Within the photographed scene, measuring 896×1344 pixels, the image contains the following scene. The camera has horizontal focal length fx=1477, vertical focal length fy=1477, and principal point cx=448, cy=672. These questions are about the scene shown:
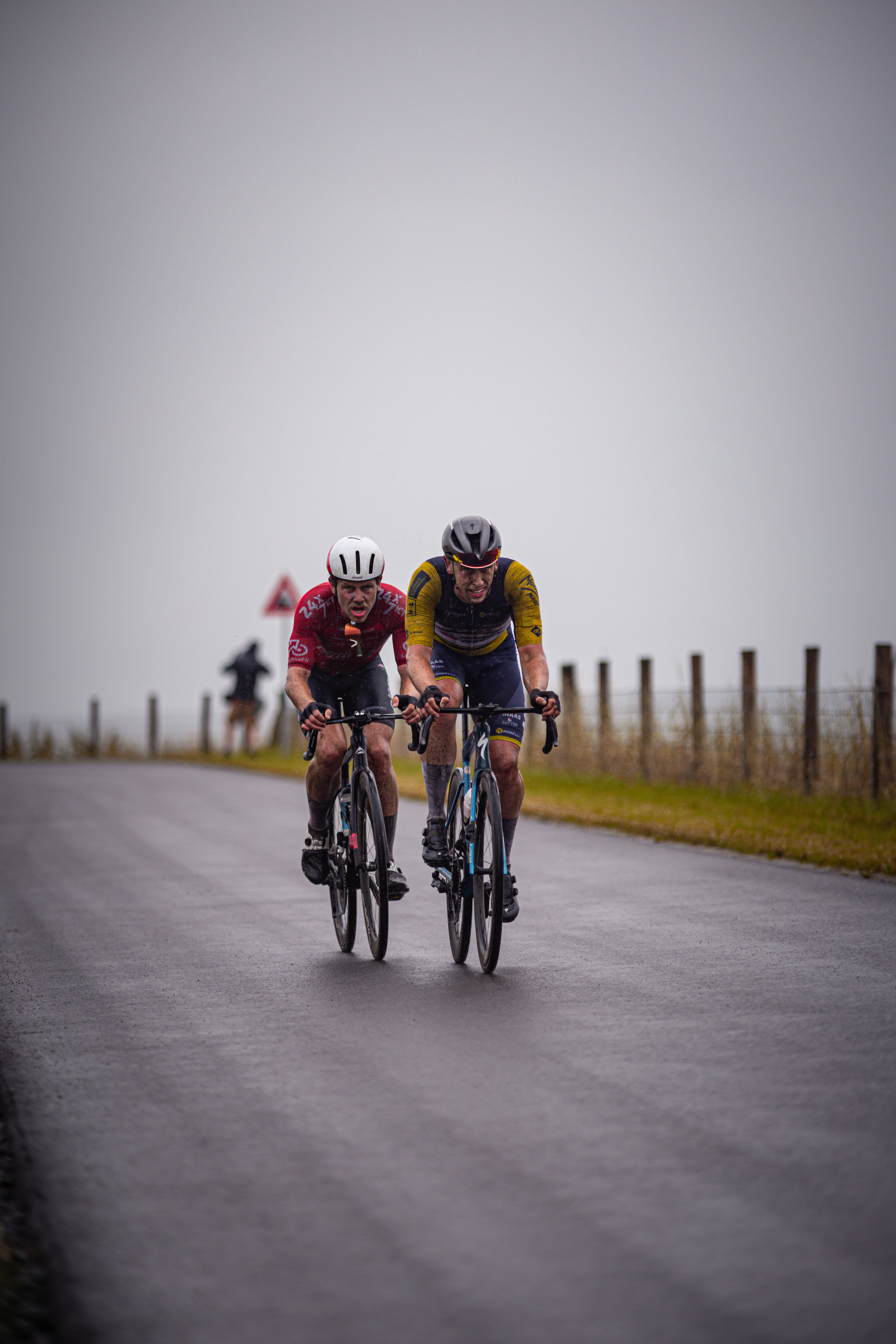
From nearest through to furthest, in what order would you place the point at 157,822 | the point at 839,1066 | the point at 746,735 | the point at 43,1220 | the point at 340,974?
the point at 43,1220
the point at 839,1066
the point at 340,974
the point at 157,822
the point at 746,735

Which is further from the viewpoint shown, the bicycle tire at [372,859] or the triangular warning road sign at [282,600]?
A: the triangular warning road sign at [282,600]

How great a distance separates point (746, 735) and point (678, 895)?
30.7ft

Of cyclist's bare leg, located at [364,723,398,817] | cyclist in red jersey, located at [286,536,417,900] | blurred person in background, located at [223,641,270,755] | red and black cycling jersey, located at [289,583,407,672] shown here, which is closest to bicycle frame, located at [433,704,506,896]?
cyclist in red jersey, located at [286,536,417,900]

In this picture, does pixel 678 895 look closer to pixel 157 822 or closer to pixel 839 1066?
pixel 839 1066

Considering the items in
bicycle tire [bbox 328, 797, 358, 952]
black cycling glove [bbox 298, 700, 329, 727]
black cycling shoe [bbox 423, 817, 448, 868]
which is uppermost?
black cycling glove [bbox 298, 700, 329, 727]

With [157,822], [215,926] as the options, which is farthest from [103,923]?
[157,822]

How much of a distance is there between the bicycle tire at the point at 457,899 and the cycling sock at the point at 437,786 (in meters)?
0.35

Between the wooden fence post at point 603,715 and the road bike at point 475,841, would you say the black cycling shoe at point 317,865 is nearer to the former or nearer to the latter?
the road bike at point 475,841

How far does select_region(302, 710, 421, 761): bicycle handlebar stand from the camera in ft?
25.6

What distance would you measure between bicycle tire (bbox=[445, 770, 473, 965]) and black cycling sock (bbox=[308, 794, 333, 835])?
3.16 ft

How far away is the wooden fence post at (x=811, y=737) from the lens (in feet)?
57.2

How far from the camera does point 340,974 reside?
743cm

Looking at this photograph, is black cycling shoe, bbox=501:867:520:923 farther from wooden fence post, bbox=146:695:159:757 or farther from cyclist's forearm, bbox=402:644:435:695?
wooden fence post, bbox=146:695:159:757

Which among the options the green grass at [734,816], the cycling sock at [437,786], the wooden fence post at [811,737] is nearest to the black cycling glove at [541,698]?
the cycling sock at [437,786]
